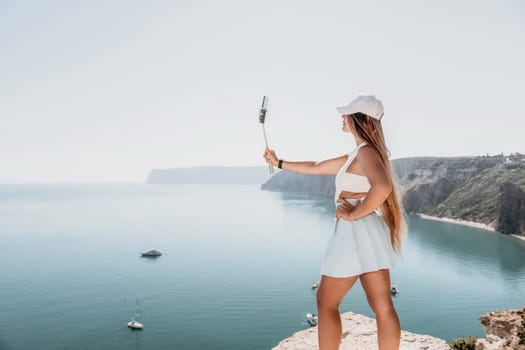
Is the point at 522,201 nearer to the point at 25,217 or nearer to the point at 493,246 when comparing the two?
the point at 493,246

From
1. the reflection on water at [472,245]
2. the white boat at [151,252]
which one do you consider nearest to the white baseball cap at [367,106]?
the reflection on water at [472,245]

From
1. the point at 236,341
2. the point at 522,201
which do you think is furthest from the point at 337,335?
the point at 522,201

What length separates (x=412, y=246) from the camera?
245 feet

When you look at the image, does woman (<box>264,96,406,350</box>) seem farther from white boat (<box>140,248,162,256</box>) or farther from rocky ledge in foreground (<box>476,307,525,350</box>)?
white boat (<box>140,248,162,256</box>)

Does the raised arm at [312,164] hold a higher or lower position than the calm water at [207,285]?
higher

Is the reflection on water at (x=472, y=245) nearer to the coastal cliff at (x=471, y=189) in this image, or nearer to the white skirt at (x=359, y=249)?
the coastal cliff at (x=471, y=189)

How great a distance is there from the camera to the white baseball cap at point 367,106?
2736mm

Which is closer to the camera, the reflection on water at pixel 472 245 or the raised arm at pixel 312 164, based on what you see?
the raised arm at pixel 312 164

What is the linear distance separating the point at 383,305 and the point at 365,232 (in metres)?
0.51

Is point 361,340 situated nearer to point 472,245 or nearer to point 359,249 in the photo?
point 359,249

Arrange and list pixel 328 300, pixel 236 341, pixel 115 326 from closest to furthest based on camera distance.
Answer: pixel 328 300 → pixel 236 341 → pixel 115 326

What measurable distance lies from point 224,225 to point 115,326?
61.4 metres

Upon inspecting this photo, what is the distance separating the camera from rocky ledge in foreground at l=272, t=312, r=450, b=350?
16.7 feet

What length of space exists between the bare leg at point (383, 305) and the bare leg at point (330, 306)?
114 mm
